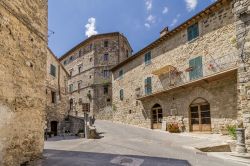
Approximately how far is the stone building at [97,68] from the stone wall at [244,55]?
23.4 m

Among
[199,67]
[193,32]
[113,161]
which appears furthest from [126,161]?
[193,32]

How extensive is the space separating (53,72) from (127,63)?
881 centimetres

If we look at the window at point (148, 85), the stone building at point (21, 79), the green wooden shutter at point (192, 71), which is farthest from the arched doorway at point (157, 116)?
the stone building at point (21, 79)

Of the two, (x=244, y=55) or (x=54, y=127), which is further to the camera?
(x=54, y=127)

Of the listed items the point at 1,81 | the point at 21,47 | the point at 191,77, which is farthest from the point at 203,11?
the point at 1,81

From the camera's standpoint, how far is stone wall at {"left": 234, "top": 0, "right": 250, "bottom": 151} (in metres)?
7.98

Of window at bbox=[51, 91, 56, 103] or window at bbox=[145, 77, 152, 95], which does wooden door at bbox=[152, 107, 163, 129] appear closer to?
window at bbox=[145, 77, 152, 95]

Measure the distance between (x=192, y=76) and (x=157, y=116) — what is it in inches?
201

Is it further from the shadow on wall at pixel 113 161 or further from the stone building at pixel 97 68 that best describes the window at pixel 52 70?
the stone building at pixel 97 68

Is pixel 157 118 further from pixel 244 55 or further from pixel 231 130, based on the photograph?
pixel 244 55

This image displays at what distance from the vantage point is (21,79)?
547cm

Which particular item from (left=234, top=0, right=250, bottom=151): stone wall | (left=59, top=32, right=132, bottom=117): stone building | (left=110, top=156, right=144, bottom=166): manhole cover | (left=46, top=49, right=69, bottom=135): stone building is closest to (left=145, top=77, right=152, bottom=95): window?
(left=46, top=49, right=69, bottom=135): stone building

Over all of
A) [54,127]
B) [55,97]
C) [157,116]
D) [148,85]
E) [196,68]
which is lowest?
[54,127]

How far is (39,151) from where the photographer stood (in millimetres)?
6121
